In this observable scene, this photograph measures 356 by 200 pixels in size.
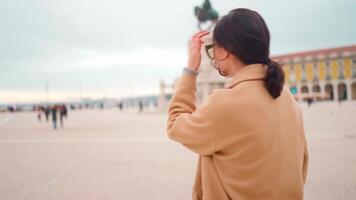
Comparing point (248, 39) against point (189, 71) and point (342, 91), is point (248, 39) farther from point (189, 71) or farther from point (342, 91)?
point (342, 91)

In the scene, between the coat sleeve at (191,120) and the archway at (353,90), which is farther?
the archway at (353,90)

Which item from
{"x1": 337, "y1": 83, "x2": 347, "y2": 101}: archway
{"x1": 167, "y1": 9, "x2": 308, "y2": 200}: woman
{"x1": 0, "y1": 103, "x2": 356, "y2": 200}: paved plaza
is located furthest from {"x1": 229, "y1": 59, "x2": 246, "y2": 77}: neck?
{"x1": 337, "y1": 83, "x2": 347, "y2": 101}: archway

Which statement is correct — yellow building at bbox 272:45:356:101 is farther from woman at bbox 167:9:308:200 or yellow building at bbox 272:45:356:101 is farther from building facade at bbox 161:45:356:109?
woman at bbox 167:9:308:200

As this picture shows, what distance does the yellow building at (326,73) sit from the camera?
2633 inches

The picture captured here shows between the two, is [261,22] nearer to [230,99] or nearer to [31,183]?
[230,99]

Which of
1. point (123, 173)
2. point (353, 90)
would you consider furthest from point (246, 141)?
point (353, 90)

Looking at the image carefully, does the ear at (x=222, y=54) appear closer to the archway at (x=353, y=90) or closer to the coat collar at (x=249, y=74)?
the coat collar at (x=249, y=74)

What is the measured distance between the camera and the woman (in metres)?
1.32

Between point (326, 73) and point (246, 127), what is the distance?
7572 cm

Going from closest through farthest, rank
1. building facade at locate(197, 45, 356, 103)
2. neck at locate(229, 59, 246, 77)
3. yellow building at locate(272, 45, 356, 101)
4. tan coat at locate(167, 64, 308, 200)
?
tan coat at locate(167, 64, 308, 200) < neck at locate(229, 59, 246, 77) < building facade at locate(197, 45, 356, 103) < yellow building at locate(272, 45, 356, 101)

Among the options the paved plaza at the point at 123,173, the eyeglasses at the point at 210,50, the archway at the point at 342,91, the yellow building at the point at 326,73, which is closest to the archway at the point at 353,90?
the yellow building at the point at 326,73

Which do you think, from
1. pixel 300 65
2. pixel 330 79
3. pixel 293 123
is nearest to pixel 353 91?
pixel 330 79

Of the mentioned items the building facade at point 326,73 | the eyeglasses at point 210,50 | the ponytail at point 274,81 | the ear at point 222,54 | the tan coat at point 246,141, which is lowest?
the tan coat at point 246,141

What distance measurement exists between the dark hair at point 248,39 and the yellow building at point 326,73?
64816 mm
